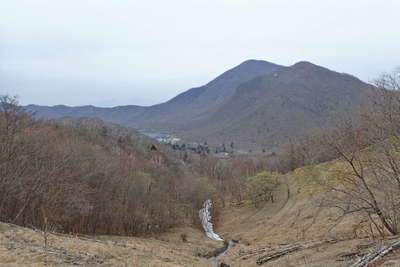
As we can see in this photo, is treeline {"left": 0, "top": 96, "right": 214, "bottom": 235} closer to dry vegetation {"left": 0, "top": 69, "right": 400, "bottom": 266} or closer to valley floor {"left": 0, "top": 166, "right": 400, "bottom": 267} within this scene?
dry vegetation {"left": 0, "top": 69, "right": 400, "bottom": 266}

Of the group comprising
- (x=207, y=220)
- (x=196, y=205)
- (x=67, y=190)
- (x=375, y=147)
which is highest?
(x=375, y=147)

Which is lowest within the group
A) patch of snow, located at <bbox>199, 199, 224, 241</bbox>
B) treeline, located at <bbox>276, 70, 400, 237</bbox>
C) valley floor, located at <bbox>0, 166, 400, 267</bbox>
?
patch of snow, located at <bbox>199, 199, 224, 241</bbox>

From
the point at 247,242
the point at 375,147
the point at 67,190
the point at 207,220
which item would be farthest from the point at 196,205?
the point at 375,147

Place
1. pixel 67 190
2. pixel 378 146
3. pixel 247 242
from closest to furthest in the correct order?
pixel 378 146 < pixel 67 190 < pixel 247 242

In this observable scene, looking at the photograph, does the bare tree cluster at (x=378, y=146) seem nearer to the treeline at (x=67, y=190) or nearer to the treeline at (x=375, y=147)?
the treeline at (x=375, y=147)

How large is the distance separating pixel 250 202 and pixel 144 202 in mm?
30526

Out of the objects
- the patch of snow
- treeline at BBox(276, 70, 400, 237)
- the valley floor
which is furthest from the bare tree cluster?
the patch of snow

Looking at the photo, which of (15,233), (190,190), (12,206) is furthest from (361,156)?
(190,190)

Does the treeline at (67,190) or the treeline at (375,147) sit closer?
the treeline at (375,147)

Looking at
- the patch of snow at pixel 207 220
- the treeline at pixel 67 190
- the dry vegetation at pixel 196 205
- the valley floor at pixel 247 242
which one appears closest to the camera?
the valley floor at pixel 247 242

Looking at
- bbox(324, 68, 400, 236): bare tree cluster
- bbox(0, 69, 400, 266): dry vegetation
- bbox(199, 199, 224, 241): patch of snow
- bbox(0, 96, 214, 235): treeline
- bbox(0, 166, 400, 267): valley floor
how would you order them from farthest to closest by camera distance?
bbox(199, 199, 224, 241): patch of snow, bbox(0, 96, 214, 235): treeline, bbox(0, 69, 400, 266): dry vegetation, bbox(324, 68, 400, 236): bare tree cluster, bbox(0, 166, 400, 267): valley floor

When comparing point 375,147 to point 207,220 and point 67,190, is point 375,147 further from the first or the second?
point 207,220

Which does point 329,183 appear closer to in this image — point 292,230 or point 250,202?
point 292,230

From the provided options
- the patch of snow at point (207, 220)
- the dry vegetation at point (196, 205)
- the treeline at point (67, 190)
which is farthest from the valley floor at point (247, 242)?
the treeline at point (67, 190)
